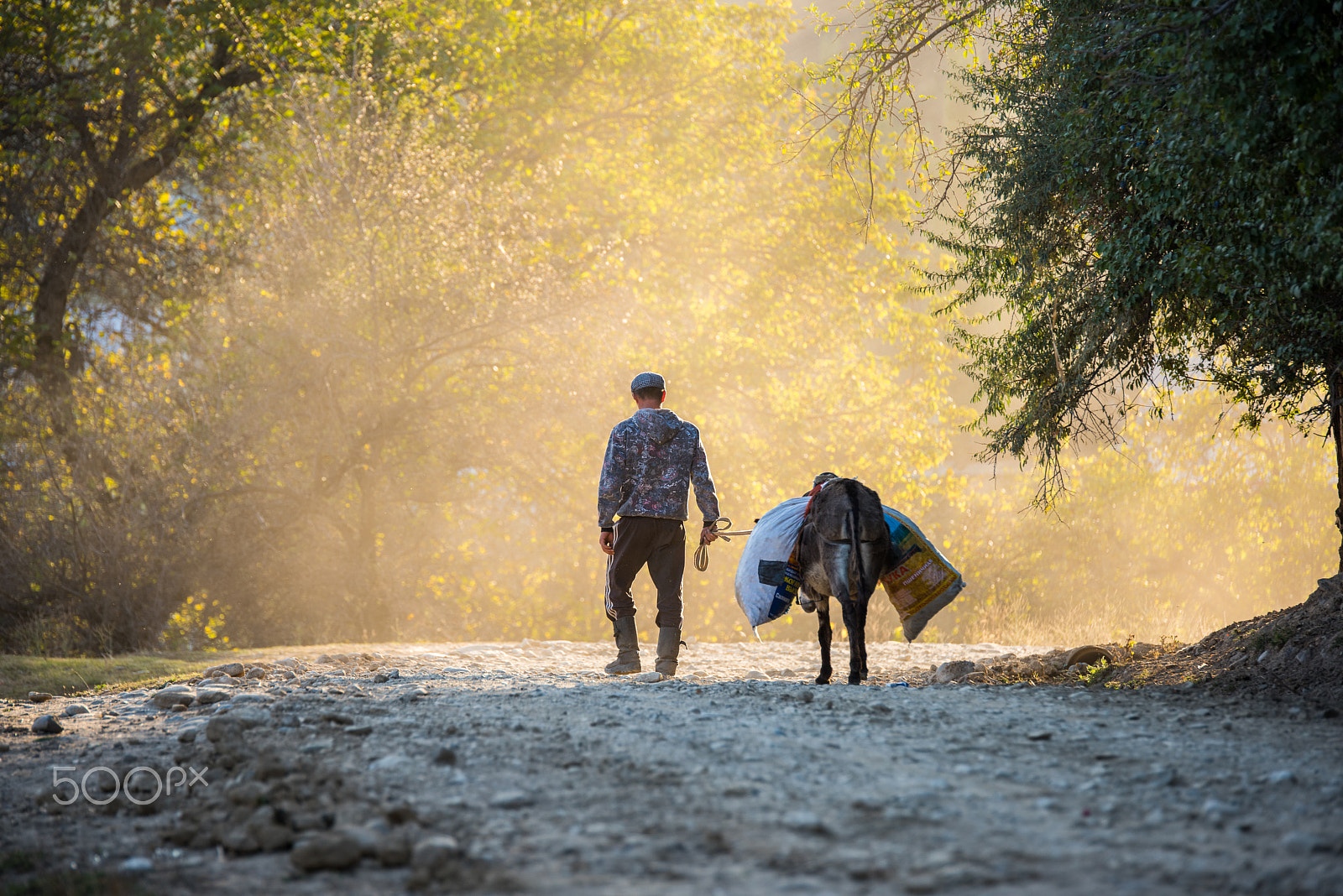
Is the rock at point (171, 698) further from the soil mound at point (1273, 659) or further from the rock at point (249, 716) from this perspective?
the soil mound at point (1273, 659)

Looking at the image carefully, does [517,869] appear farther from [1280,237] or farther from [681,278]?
[681,278]

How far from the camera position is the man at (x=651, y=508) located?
Answer: 791 cm

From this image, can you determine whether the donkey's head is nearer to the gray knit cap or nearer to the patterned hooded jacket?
the patterned hooded jacket

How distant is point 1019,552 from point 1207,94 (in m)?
17.2

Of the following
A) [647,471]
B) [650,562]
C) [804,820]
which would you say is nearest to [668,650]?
[650,562]

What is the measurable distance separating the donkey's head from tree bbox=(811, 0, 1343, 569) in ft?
8.21

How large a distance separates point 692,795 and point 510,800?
0.71m

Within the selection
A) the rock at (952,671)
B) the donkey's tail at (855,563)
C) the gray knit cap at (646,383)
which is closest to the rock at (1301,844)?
the donkey's tail at (855,563)

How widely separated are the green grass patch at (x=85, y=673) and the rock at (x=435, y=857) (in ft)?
18.2

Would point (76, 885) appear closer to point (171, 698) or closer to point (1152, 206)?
point (171, 698)

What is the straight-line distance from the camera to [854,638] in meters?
6.95

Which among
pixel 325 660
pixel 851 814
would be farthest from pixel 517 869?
pixel 325 660

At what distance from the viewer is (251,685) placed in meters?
7.30

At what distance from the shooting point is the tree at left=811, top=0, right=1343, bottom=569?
5059 mm
